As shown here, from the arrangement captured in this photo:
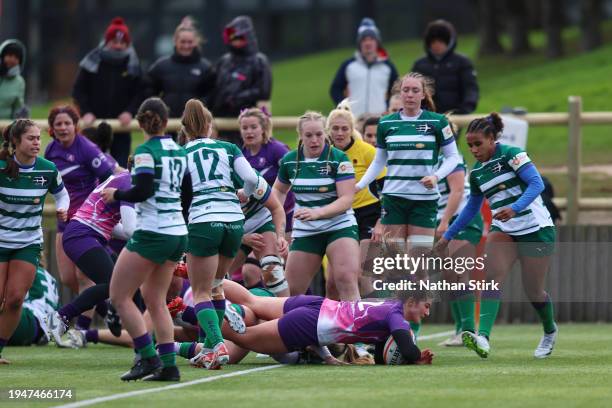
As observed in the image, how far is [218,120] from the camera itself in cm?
1719

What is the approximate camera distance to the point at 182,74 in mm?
17281

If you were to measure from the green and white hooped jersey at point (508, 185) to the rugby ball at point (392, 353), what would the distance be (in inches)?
59.8

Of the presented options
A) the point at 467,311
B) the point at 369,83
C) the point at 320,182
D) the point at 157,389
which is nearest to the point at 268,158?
the point at 320,182

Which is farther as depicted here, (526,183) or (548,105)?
(548,105)

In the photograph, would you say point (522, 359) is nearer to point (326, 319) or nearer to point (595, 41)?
point (326, 319)

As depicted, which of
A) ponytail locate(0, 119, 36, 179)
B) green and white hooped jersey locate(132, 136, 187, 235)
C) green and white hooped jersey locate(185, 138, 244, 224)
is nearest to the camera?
green and white hooped jersey locate(132, 136, 187, 235)

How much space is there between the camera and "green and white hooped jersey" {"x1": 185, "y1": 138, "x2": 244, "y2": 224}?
1148cm

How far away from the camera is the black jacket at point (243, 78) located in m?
17.1

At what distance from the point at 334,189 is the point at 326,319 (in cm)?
167

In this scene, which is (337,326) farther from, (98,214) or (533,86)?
(533,86)

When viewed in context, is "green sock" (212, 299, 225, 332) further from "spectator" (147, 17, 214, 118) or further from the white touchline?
"spectator" (147, 17, 214, 118)

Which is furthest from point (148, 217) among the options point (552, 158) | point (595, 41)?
point (595, 41)

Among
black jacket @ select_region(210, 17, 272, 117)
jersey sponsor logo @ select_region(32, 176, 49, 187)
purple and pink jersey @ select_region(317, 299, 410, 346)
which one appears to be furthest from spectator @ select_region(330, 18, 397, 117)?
purple and pink jersey @ select_region(317, 299, 410, 346)

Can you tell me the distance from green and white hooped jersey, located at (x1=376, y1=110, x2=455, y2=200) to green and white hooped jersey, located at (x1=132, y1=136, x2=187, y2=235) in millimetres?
3196
